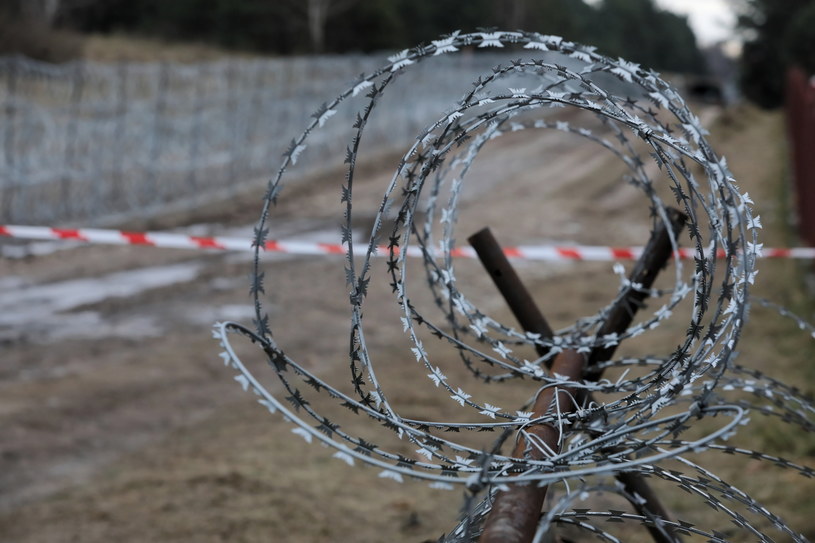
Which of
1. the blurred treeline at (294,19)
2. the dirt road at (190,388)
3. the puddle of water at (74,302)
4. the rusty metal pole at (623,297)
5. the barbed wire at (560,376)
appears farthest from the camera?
the blurred treeline at (294,19)

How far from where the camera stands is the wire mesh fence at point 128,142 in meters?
13.2

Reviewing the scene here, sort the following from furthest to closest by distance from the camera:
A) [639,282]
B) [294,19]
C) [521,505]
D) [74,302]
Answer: [294,19] < [74,302] < [639,282] < [521,505]

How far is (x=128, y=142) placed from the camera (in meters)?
15.1

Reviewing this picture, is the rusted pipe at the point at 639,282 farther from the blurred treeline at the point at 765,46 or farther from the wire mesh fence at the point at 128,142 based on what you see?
the blurred treeline at the point at 765,46

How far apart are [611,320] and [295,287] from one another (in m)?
7.38

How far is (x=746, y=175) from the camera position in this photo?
19.9 meters

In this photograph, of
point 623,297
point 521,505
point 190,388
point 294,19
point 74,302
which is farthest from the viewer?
point 294,19

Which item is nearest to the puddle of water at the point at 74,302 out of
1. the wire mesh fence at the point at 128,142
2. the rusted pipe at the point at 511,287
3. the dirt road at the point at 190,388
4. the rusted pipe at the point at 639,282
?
the dirt road at the point at 190,388

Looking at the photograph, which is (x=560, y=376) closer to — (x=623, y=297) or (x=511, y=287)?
(x=623, y=297)

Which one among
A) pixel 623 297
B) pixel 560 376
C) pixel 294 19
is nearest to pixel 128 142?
pixel 623 297

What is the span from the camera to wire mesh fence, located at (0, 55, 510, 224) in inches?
520

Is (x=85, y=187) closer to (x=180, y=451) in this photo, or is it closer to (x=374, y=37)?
(x=180, y=451)

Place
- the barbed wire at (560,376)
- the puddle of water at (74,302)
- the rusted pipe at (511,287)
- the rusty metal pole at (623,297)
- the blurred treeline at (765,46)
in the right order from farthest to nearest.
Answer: the blurred treeline at (765,46) < the puddle of water at (74,302) < the rusted pipe at (511,287) < the rusty metal pole at (623,297) < the barbed wire at (560,376)

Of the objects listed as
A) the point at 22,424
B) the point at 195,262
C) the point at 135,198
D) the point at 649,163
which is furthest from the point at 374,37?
the point at 22,424
